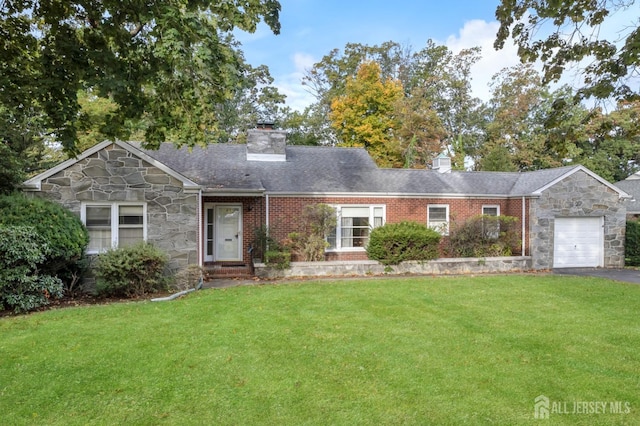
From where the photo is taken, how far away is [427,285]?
415 inches

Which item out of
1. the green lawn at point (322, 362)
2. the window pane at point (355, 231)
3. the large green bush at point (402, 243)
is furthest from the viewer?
the window pane at point (355, 231)

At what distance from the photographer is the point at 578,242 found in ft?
49.8

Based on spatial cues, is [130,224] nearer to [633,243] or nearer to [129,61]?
[129,61]

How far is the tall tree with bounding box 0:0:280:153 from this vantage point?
4383 mm

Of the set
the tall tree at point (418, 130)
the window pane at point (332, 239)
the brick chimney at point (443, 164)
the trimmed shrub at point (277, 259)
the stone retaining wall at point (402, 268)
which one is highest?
the tall tree at point (418, 130)

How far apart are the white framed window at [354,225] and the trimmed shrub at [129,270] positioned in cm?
674

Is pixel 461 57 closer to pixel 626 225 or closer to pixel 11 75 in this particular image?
pixel 626 225

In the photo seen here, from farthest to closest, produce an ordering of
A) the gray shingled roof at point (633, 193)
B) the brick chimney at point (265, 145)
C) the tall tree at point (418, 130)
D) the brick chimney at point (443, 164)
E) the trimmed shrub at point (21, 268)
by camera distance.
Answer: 1. the tall tree at point (418, 130)
2. the gray shingled roof at point (633, 193)
3. the brick chimney at point (443, 164)
4. the brick chimney at point (265, 145)
5. the trimmed shrub at point (21, 268)

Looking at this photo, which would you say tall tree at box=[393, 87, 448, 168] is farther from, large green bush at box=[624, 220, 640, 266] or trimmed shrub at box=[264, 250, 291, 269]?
trimmed shrub at box=[264, 250, 291, 269]

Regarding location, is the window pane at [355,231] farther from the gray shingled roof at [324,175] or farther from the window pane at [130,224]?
the window pane at [130,224]

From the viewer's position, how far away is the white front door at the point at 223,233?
13.8 meters

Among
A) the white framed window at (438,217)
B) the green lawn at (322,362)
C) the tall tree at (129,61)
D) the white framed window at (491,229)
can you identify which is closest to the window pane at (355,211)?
the white framed window at (438,217)

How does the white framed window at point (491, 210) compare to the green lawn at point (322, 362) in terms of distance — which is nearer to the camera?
the green lawn at point (322, 362)

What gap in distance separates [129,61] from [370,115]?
25.4 metres
